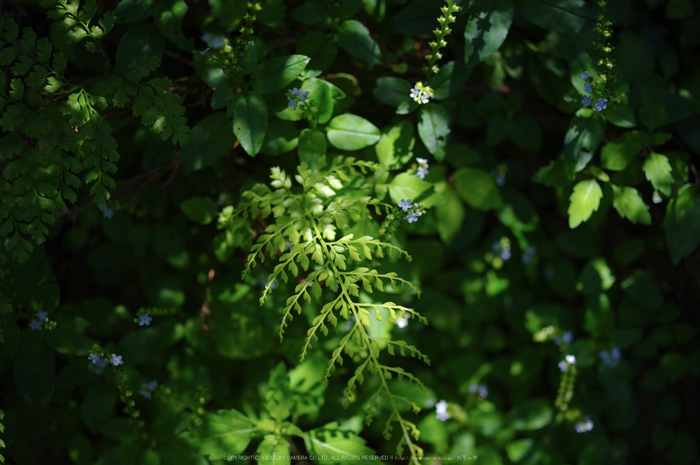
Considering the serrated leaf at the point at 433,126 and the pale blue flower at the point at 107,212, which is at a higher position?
the serrated leaf at the point at 433,126

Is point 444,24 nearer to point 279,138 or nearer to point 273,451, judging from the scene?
point 279,138

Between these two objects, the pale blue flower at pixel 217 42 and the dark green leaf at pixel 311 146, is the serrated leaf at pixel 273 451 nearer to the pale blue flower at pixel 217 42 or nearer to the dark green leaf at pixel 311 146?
the dark green leaf at pixel 311 146

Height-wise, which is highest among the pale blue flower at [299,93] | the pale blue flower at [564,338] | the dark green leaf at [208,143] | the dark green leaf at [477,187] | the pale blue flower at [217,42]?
the pale blue flower at [217,42]

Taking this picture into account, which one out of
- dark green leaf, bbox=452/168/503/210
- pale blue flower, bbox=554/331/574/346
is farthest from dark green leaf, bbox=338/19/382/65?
pale blue flower, bbox=554/331/574/346

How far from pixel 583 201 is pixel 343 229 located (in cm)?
99

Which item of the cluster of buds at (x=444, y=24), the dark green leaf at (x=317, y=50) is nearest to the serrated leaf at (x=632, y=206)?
the cluster of buds at (x=444, y=24)

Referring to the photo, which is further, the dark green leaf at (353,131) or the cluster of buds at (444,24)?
the dark green leaf at (353,131)

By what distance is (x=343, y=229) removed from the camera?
4.84 ft

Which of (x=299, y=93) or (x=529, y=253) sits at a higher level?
(x=299, y=93)

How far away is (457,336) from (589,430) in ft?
2.87

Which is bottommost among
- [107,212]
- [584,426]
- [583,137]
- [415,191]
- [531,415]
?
[531,415]

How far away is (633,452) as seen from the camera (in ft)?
8.43

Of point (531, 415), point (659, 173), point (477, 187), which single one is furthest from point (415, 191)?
point (531, 415)

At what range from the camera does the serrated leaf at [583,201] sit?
5.59ft
